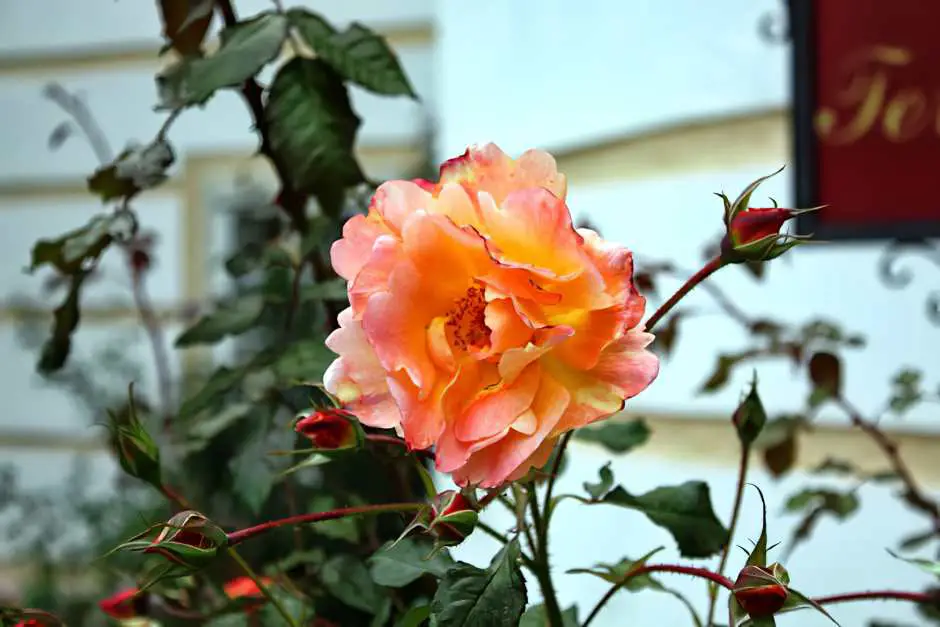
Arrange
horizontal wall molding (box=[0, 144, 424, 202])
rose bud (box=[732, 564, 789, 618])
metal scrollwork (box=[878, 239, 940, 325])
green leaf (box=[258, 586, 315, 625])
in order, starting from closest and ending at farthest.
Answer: rose bud (box=[732, 564, 789, 618]) < green leaf (box=[258, 586, 315, 625]) < metal scrollwork (box=[878, 239, 940, 325]) < horizontal wall molding (box=[0, 144, 424, 202])

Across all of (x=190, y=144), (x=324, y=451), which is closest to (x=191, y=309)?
(x=190, y=144)

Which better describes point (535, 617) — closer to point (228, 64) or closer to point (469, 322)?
point (469, 322)

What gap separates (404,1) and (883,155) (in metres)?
0.64

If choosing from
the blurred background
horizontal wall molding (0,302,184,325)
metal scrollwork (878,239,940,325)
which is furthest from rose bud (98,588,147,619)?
horizontal wall molding (0,302,184,325)

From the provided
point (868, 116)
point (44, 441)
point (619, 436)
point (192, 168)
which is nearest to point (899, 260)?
point (868, 116)

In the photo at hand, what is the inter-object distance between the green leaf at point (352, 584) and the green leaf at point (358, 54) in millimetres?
170

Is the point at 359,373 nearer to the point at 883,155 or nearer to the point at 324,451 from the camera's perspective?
the point at 324,451

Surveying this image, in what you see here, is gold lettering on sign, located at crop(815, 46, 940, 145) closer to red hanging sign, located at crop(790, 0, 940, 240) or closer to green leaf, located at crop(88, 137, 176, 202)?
red hanging sign, located at crop(790, 0, 940, 240)

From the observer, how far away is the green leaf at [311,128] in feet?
1.08

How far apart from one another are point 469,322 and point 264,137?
15 centimetres

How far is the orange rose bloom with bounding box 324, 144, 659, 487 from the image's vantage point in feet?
0.66

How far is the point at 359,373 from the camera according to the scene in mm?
215

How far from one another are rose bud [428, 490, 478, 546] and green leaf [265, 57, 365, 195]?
16 cm

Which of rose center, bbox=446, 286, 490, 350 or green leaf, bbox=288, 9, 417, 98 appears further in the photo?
green leaf, bbox=288, 9, 417, 98
